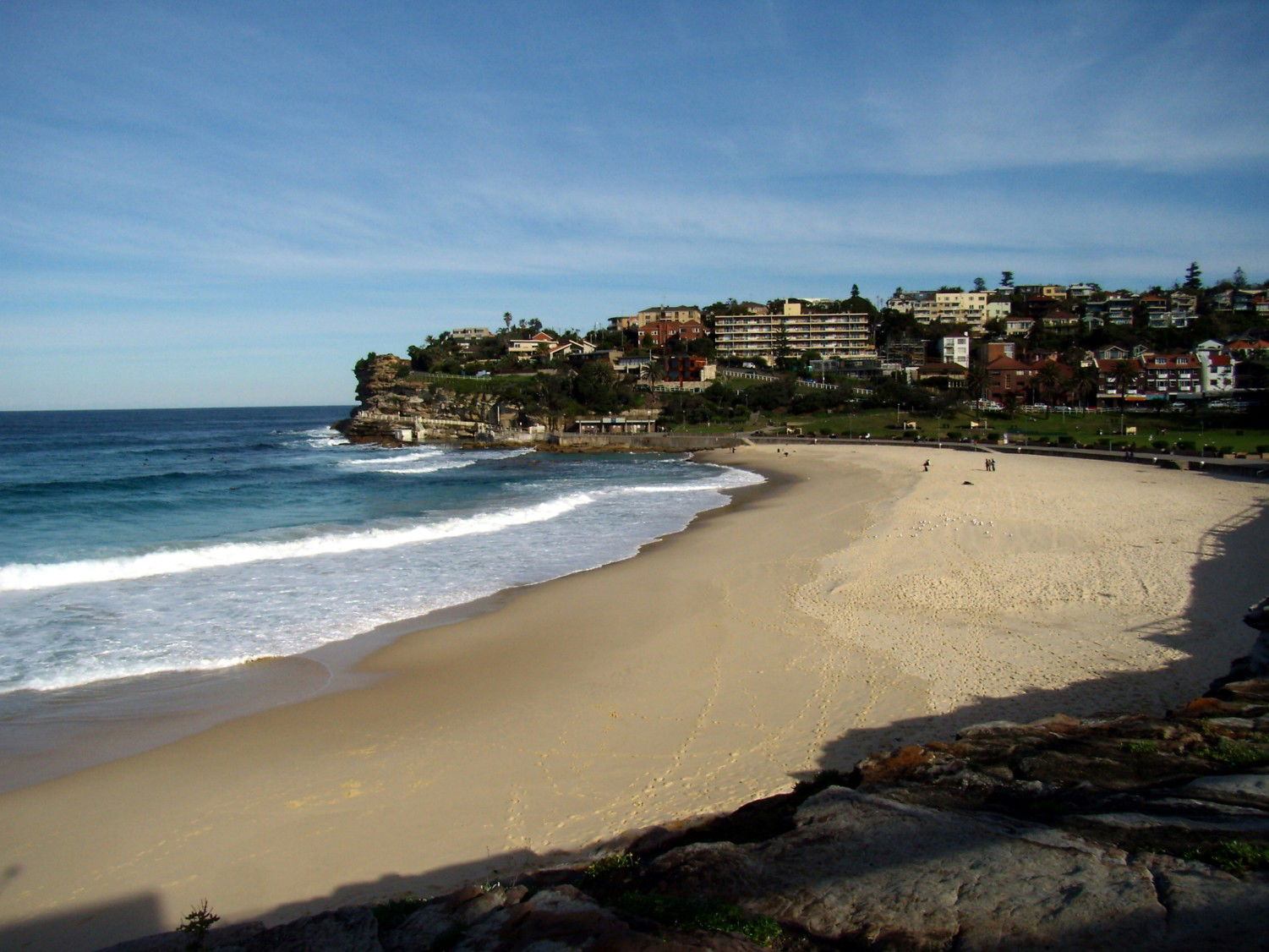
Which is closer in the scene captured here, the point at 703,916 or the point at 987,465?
the point at 703,916

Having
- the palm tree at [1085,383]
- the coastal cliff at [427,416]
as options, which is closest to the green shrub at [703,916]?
the coastal cliff at [427,416]

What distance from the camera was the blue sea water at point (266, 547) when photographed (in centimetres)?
1360

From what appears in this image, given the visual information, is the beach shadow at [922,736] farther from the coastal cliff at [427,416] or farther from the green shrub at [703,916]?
the coastal cliff at [427,416]

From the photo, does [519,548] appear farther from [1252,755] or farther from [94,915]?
[1252,755]

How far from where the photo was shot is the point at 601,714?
9953 millimetres

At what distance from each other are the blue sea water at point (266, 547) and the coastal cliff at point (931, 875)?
9.29m

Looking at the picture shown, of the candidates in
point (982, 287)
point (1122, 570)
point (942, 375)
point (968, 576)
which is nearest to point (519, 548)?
point (968, 576)

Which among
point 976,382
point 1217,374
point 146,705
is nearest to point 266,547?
point 146,705

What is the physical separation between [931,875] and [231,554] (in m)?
20.5

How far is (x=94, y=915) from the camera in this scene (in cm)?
621

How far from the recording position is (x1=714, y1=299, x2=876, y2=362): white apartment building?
4678 inches

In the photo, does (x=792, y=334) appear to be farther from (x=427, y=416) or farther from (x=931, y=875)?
(x=931, y=875)

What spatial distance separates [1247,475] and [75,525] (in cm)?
4679

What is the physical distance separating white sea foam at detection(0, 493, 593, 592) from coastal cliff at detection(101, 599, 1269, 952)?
16.4 m
